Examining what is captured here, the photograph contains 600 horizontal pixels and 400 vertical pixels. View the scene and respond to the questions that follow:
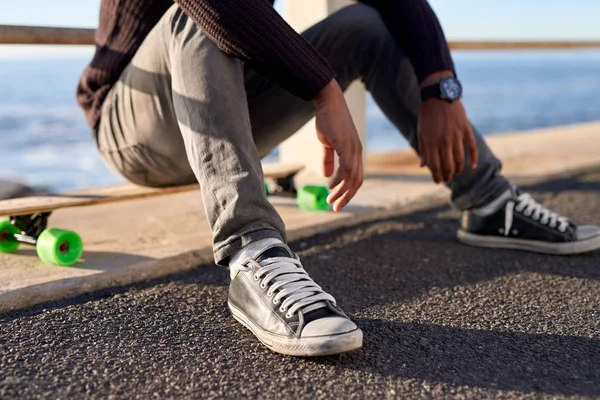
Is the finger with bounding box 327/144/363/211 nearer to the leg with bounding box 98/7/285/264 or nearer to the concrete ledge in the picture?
the leg with bounding box 98/7/285/264

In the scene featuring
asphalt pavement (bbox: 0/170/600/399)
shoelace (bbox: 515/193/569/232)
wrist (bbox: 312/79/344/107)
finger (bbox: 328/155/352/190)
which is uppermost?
wrist (bbox: 312/79/344/107)

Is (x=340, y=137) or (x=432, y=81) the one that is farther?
(x=432, y=81)

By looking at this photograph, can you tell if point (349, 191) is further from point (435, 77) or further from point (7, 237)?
point (7, 237)

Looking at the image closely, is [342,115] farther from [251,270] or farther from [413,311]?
[413,311]

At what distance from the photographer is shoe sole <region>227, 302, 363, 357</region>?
1090 mm

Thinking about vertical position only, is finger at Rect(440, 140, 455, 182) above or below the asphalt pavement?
above

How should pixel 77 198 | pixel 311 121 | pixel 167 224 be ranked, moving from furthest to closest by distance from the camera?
pixel 311 121
pixel 167 224
pixel 77 198

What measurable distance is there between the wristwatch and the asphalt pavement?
1.50 feet

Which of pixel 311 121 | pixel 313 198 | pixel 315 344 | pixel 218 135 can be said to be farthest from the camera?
pixel 311 121

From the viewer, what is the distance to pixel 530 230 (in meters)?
1.80

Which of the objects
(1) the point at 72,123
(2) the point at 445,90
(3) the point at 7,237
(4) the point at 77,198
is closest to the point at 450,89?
(2) the point at 445,90

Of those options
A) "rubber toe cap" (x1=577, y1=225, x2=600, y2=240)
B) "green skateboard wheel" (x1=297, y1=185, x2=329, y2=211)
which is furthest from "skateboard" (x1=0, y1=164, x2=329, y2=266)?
"rubber toe cap" (x1=577, y1=225, x2=600, y2=240)

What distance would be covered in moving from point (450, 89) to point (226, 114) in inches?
24.5

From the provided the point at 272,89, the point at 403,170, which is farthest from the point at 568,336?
the point at 403,170
